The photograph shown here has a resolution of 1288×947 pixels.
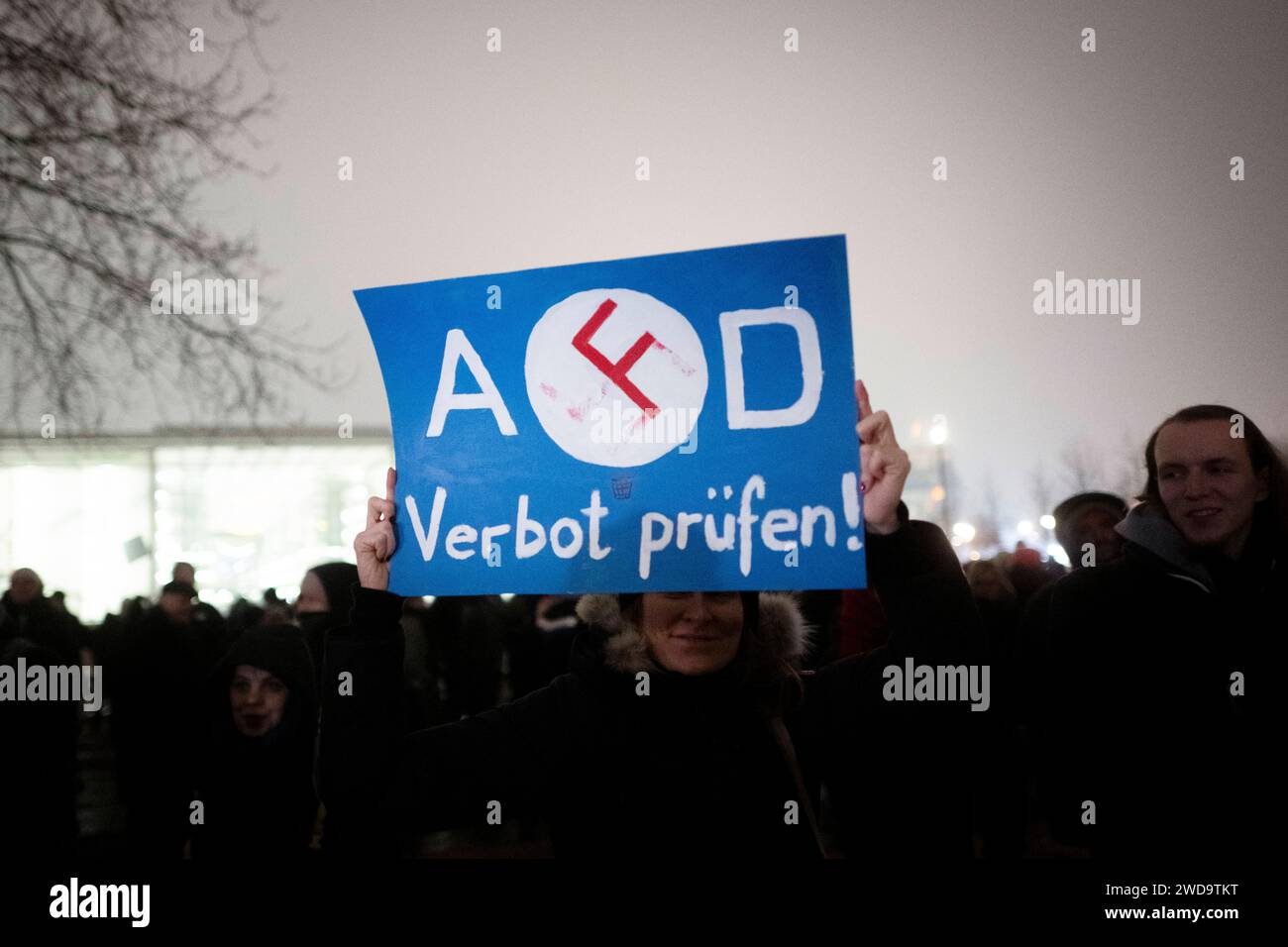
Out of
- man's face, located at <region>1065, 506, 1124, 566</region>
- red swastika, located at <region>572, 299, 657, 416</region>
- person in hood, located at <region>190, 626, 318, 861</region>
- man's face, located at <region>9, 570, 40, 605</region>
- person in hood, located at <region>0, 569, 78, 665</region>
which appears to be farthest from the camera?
man's face, located at <region>9, 570, 40, 605</region>

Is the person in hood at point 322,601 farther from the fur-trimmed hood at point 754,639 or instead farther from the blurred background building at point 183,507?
the fur-trimmed hood at point 754,639

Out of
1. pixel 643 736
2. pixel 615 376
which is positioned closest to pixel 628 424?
pixel 615 376

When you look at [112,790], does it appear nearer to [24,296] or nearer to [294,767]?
[24,296]

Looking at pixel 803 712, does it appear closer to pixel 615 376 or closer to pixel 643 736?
pixel 643 736

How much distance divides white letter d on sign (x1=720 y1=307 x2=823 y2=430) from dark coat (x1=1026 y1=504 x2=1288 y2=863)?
53.1 inches

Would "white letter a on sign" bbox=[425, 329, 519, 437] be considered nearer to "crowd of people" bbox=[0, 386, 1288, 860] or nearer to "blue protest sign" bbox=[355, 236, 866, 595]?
"blue protest sign" bbox=[355, 236, 866, 595]

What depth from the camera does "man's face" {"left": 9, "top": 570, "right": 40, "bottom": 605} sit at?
6.80 metres

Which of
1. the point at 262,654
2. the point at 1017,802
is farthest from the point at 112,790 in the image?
the point at 1017,802

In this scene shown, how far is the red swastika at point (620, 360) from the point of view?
234cm

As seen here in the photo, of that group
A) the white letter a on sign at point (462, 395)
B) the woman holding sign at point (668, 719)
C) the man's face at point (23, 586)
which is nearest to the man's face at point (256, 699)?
the woman holding sign at point (668, 719)

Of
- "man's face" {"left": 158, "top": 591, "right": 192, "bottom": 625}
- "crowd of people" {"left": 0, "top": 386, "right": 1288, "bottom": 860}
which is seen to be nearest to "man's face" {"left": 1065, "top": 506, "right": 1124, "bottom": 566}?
"crowd of people" {"left": 0, "top": 386, "right": 1288, "bottom": 860}

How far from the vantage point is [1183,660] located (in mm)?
3033

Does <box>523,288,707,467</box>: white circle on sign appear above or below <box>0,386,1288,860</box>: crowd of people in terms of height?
above
